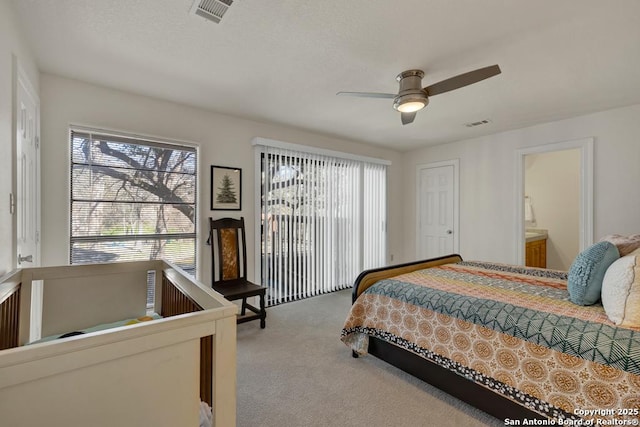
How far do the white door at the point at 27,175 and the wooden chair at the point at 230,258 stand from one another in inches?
56.4

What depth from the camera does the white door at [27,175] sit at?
71.8 inches

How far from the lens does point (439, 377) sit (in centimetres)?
193

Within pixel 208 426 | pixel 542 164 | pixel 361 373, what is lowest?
pixel 361 373

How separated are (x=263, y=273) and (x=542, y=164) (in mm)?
5239


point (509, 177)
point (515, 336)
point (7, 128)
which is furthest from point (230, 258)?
point (509, 177)

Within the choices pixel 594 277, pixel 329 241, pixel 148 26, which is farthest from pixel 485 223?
pixel 148 26

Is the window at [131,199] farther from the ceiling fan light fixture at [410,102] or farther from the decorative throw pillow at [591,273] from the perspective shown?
the decorative throw pillow at [591,273]

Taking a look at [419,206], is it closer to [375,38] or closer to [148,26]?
[375,38]

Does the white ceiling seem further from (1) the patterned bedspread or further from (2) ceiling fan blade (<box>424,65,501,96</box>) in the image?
(1) the patterned bedspread

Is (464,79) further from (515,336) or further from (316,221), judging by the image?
(316,221)

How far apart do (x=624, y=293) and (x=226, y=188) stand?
11.3 ft

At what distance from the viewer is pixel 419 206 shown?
5.36m

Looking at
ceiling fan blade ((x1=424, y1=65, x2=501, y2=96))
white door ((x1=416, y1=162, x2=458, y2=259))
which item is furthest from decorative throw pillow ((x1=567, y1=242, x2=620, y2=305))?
white door ((x1=416, y1=162, x2=458, y2=259))

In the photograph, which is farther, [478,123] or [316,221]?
[316,221]
